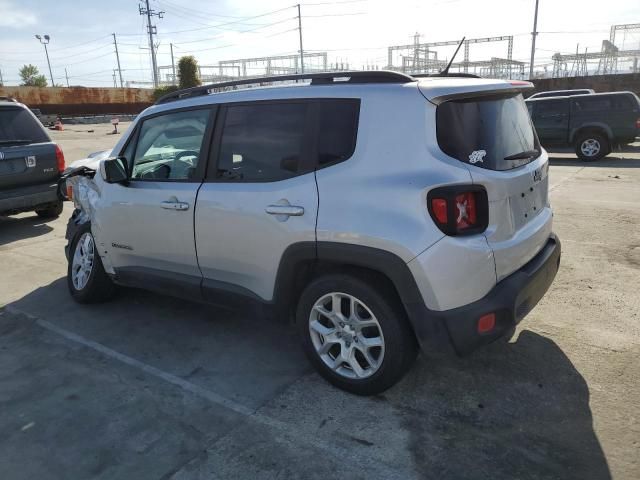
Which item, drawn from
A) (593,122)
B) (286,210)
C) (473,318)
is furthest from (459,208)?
(593,122)

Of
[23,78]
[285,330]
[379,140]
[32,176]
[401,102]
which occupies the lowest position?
[285,330]

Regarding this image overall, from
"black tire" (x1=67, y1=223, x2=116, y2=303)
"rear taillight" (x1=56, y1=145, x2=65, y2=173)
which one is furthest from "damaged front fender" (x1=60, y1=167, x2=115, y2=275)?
"rear taillight" (x1=56, y1=145, x2=65, y2=173)

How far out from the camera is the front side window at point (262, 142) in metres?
3.07

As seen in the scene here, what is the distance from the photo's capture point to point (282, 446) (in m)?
2.63

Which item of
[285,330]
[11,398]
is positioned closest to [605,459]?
[285,330]

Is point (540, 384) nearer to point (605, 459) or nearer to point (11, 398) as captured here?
point (605, 459)

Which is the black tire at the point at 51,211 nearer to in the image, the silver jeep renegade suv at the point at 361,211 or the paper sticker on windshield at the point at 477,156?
the silver jeep renegade suv at the point at 361,211

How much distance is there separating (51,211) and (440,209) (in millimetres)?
7494

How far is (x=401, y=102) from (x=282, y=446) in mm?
1929

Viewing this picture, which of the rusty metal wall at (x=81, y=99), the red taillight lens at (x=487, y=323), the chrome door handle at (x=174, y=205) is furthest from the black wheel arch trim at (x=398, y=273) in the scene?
the rusty metal wall at (x=81, y=99)

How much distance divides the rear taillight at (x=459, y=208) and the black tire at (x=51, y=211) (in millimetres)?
7200

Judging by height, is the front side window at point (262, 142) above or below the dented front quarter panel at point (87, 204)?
above

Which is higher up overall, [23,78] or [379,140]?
[23,78]

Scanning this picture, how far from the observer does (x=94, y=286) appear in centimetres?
454
